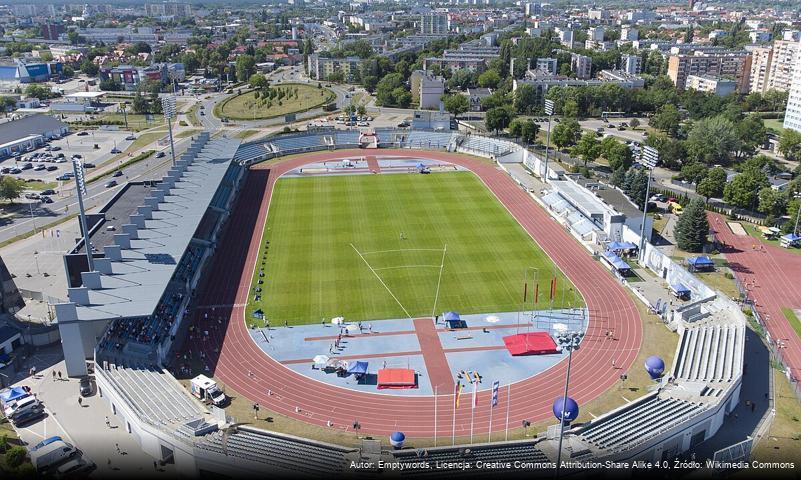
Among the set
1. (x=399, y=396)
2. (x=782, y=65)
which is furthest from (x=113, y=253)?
(x=782, y=65)

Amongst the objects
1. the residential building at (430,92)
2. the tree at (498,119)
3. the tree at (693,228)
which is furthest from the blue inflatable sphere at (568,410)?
the residential building at (430,92)

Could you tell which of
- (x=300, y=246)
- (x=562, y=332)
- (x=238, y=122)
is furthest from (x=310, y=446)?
(x=238, y=122)

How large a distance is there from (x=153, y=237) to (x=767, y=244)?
185ft

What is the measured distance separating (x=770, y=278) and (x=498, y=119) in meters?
58.8

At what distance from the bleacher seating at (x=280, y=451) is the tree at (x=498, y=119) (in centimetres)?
8240

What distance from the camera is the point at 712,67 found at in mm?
154000

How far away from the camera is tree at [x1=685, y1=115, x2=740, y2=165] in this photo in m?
87.4

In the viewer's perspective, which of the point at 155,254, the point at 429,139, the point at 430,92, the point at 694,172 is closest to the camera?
the point at 155,254

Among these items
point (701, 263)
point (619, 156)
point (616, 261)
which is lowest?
point (701, 263)

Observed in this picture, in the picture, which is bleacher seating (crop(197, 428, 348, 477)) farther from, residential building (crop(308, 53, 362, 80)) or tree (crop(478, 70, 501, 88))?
residential building (crop(308, 53, 362, 80))

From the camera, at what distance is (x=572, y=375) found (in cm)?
3791

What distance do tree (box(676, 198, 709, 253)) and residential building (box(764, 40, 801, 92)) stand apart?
97.8 meters

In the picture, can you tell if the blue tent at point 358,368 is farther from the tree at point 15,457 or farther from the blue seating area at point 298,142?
the blue seating area at point 298,142

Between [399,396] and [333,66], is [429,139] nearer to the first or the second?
[399,396]
